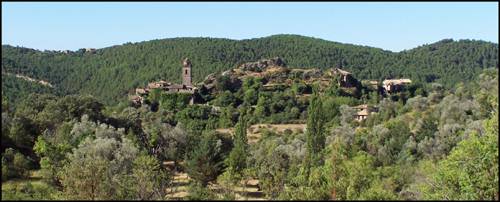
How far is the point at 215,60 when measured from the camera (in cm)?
9538

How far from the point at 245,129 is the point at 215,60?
54556 millimetres

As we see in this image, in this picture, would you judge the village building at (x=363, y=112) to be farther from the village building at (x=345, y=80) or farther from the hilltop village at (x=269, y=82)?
the village building at (x=345, y=80)

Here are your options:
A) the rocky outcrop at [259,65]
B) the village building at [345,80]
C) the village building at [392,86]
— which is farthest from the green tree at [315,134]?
the rocky outcrop at [259,65]

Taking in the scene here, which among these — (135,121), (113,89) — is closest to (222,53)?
(113,89)

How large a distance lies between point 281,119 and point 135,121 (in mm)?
24549

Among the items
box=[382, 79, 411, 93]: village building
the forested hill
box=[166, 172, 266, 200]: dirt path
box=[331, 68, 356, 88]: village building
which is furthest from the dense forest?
box=[331, 68, 356, 88]: village building

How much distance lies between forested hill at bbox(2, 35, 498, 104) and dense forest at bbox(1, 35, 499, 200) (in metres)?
0.40

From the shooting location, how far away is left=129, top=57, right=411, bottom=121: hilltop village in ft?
230

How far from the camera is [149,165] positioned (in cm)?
2392

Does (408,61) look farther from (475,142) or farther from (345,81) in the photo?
(475,142)

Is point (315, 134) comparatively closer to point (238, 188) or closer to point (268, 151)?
point (268, 151)

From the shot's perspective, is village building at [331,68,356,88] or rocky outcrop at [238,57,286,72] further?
rocky outcrop at [238,57,286,72]

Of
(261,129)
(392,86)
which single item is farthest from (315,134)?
(392,86)

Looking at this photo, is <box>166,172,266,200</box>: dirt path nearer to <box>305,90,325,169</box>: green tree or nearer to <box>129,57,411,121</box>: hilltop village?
<box>305,90,325,169</box>: green tree
